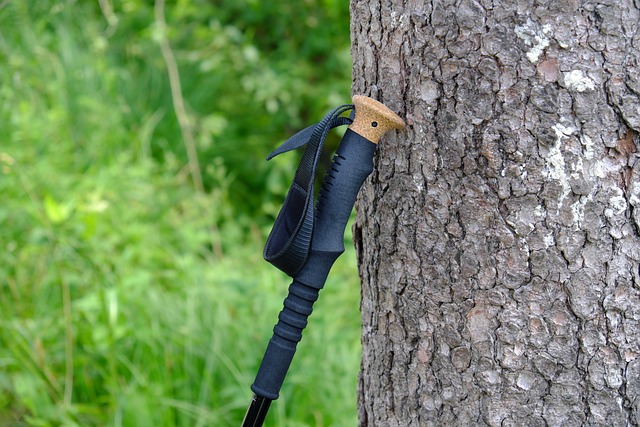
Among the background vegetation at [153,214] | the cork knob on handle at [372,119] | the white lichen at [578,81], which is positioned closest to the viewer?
the white lichen at [578,81]

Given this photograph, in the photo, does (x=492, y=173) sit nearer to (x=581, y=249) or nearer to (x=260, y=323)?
(x=581, y=249)

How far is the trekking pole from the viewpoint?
1153 mm

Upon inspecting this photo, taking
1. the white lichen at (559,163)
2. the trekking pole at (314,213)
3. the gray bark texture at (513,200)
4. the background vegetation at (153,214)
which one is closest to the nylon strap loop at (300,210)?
the trekking pole at (314,213)

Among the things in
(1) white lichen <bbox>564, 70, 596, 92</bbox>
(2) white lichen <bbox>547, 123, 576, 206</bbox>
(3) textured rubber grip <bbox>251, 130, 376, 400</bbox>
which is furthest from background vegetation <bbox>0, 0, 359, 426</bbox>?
(1) white lichen <bbox>564, 70, 596, 92</bbox>

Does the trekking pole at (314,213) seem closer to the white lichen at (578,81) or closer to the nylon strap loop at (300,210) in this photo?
the nylon strap loop at (300,210)

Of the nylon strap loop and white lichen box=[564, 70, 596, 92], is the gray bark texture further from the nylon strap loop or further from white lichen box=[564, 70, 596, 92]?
the nylon strap loop

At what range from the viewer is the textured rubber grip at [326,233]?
1176 mm

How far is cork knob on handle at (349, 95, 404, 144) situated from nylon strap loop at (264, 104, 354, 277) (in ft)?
0.11

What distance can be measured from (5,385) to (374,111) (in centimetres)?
203

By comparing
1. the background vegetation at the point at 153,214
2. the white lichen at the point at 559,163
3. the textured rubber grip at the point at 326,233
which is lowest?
the background vegetation at the point at 153,214

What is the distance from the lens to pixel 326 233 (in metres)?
1.19

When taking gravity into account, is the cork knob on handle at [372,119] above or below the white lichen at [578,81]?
below

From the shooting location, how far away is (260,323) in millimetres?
2705

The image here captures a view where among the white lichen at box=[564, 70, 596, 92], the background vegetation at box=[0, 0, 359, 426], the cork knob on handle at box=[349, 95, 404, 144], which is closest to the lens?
the white lichen at box=[564, 70, 596, 92]
